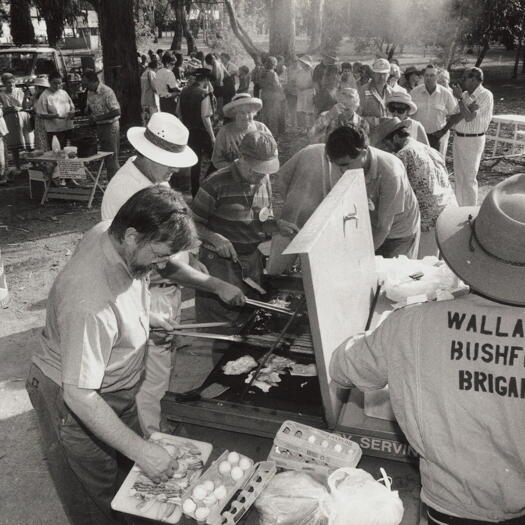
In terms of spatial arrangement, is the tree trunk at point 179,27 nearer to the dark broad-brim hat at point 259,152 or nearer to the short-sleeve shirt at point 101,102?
the short-sleeve shirt at point 101,102

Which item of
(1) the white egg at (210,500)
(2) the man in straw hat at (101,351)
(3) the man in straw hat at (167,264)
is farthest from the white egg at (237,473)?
(3) the man in straw hat at (167,264)

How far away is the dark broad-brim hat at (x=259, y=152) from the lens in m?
3.69

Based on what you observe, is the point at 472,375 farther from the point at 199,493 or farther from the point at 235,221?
the point at 235,221

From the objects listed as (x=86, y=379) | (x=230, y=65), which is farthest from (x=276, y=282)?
(x=230, y=65)

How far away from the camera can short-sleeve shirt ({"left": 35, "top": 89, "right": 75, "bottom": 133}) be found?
946 centimetres

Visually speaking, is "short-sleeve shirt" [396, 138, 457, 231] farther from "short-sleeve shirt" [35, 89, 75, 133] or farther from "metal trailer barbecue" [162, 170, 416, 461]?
"short-sleeve shirt" [35, 89, 75, 133]

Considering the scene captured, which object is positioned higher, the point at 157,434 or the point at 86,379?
the point at 86,379

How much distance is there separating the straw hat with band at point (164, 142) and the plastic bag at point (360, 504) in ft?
7.04

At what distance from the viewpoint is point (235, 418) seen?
2.34m

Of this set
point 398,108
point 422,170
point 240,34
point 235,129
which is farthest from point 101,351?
point 240,34

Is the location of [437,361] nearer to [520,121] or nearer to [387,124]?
[387,124]

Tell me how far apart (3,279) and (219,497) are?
15.3ft

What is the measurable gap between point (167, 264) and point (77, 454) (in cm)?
116

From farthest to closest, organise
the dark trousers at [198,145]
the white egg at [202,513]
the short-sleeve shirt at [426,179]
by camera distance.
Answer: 1. the dark trousers at [198,145]
2. the short-sleeve shirt at [426,179]
3. the white egg at [202,513]
